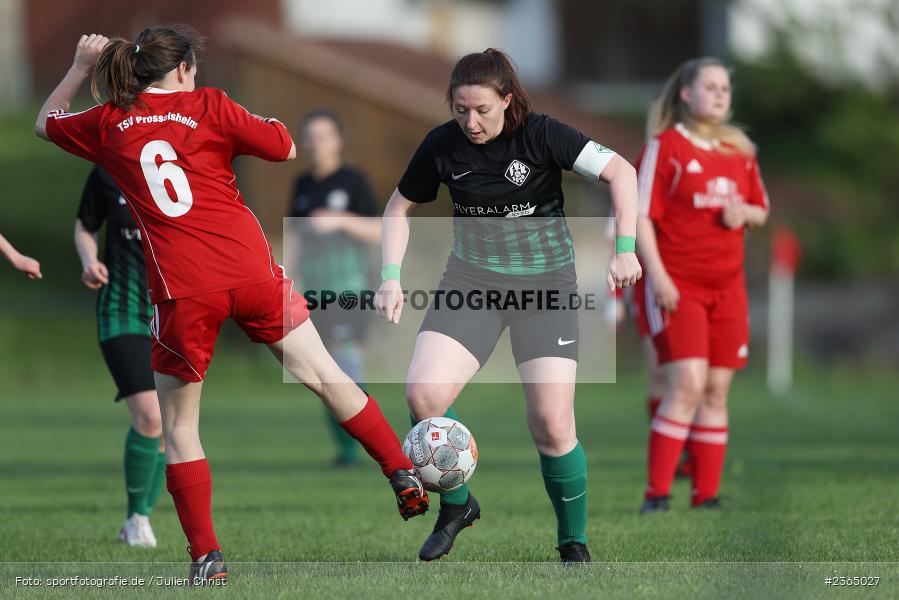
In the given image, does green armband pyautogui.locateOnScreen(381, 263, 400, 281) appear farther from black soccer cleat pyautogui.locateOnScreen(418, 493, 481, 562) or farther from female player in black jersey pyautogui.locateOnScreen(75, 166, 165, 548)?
female player in black jersey pyautogui.locateOnScreen(75, 166, 165, 548)

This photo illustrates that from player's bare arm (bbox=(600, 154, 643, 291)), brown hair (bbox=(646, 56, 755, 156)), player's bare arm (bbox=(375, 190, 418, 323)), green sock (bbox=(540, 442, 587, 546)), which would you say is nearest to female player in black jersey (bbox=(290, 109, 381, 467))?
brown hair (bbox=(646, 56, 755, 156))

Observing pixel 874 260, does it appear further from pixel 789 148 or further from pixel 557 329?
pixel 557 329

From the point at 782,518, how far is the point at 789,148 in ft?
70.4

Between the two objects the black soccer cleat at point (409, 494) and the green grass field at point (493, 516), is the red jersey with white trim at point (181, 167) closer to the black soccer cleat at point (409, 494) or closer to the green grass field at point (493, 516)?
the black soccer cleat at point (409, 494)

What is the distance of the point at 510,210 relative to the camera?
532cm

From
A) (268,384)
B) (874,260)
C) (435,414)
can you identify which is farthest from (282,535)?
(874,260)

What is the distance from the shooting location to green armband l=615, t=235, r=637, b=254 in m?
5.08

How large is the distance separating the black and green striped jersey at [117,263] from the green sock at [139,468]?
53cm

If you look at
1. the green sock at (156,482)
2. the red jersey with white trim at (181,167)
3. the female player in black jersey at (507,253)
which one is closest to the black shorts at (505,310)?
the female player in black jersey at (507,253)

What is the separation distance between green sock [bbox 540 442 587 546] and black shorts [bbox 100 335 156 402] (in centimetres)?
210

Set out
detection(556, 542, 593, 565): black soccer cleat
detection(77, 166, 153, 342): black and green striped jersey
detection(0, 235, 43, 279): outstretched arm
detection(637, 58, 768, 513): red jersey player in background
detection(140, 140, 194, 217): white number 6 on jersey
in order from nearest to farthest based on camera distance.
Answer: detection(140, 140, 194, 217): white number 6 on jersey
detection(556, 542, 593, 565): black soccer cleat
detection(0, 235, 43, 279): outstretched arm
detection(77, 166, 153, 342): black and green striped jersey
detection(637, 58, 768, 513): red jersey player in background

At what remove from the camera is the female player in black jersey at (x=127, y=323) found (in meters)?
6.38

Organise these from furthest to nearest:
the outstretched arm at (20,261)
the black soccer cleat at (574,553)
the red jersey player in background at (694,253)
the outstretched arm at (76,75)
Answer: the red jersey player in background at (694,253) < the outstretched arm at (20,261) < the black soccer cleat at (574,553) < the outstretched arm at (76,75)

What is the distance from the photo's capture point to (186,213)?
4.90 meters
